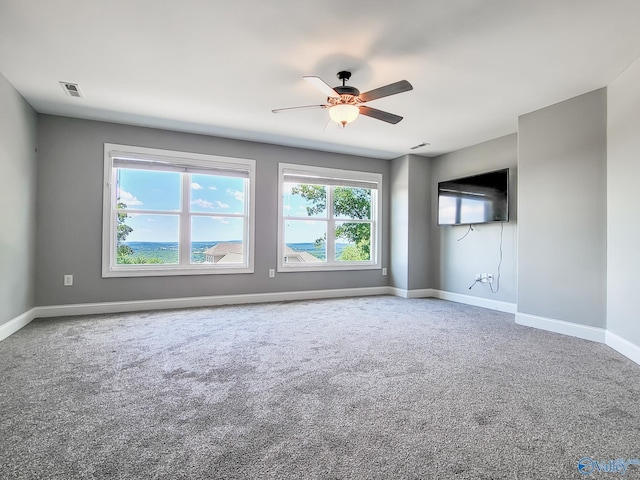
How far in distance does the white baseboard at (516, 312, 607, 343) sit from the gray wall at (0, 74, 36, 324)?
549cm

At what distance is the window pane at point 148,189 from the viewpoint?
438cm

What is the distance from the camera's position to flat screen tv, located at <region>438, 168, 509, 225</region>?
14.3ft

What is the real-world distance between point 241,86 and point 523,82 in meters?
2.70

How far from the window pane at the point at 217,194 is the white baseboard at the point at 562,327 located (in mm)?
4046

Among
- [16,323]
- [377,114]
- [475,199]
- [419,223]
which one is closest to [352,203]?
[419,223]

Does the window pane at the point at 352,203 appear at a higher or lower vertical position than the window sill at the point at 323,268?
higher

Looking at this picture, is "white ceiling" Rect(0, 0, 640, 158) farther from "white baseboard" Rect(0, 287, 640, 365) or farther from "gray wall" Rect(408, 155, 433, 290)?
"white baseboard" Rect(0, 287, 640, 365)

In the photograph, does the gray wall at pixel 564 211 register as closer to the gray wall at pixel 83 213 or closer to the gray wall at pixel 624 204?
the gray wall at pixel 624 204

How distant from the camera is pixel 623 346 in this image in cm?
280

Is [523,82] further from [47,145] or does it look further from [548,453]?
[47,145]

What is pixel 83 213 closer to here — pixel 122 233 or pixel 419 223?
pixel 122 233

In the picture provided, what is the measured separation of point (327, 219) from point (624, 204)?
12.3ft

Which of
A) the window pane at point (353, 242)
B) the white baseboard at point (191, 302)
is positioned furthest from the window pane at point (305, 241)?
the white baseboard at point (191, 302)

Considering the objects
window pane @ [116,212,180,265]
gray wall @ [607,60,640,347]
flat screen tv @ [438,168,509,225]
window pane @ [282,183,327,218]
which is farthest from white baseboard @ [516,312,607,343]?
window pane @ [116,212,180,265]
